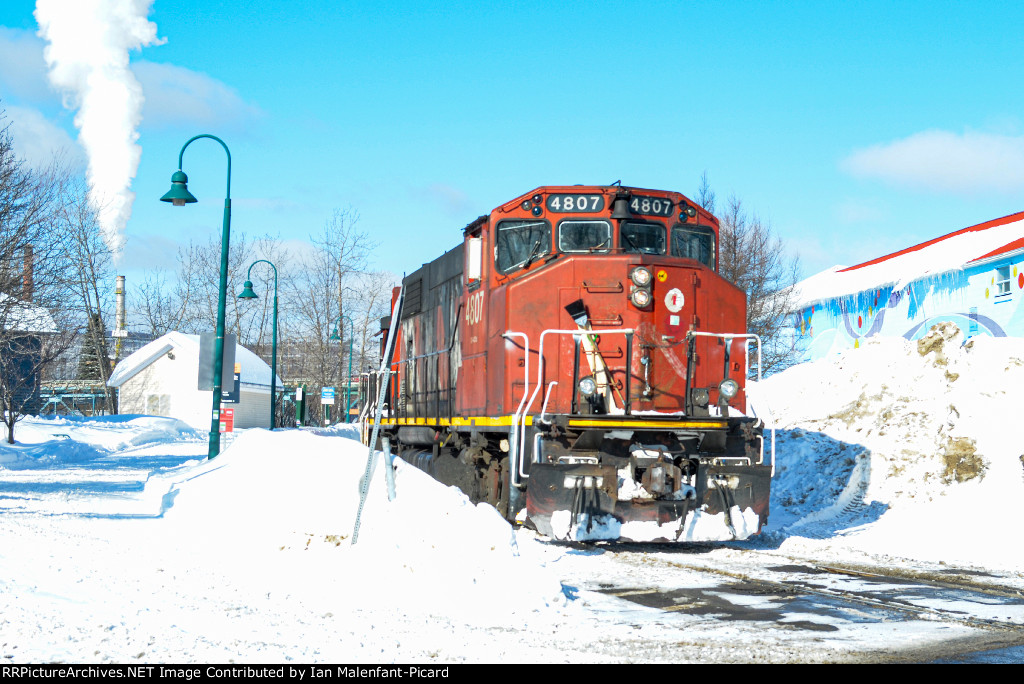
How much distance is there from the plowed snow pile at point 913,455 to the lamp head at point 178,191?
12926mm

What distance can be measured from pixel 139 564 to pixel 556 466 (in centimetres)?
415

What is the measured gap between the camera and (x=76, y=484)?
17.9 m

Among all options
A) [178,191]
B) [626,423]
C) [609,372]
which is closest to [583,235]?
[609,372]

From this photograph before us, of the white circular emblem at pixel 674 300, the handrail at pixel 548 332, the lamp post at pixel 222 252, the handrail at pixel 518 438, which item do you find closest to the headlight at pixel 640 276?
the white circular emblem at pixel 674 300

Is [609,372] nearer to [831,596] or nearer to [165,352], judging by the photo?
[831,596]

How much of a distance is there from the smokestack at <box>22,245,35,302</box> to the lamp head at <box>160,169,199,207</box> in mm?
3075

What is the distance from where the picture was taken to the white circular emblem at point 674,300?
10664mm

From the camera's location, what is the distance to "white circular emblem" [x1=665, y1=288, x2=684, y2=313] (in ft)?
35.0

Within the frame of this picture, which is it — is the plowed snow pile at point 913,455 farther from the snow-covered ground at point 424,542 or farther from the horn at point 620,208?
the horn at point 620,208

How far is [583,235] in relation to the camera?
1113cm

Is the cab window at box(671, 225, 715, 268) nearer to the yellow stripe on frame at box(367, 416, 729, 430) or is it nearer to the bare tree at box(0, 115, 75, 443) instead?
the yellow stripe on frame at box(367, 416, 729, 430)

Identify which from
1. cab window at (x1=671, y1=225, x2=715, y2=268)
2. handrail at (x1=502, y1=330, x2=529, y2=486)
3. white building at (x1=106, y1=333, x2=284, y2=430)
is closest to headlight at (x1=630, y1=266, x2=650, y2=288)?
cab window at (x1=671, y1=225, x2=715, y2=268)

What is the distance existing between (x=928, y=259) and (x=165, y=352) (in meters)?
45.0
